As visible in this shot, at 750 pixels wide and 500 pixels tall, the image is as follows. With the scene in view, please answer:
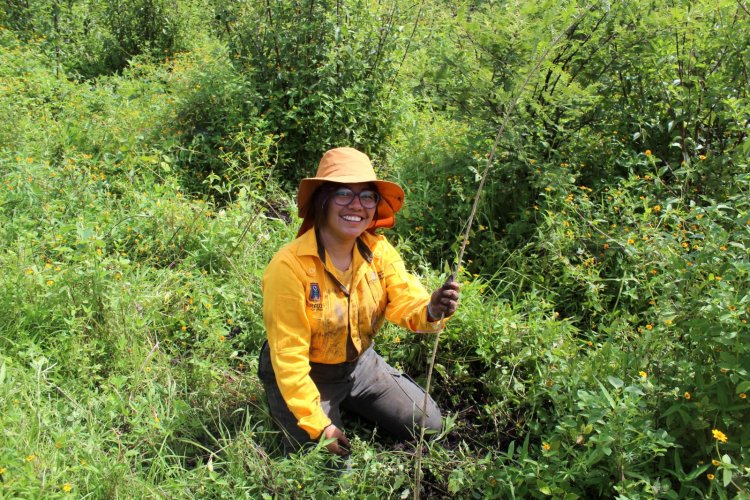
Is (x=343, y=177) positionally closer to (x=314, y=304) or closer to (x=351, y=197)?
(x=351, y=197)

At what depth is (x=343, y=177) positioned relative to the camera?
2314mm

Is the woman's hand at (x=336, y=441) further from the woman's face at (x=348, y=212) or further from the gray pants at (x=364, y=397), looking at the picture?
the woman's face at (x=348, y=212)

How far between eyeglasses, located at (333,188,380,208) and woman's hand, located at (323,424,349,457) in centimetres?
86

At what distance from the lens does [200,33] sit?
7.58 meters

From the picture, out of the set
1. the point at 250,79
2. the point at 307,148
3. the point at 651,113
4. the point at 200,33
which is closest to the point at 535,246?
the point at 651,113

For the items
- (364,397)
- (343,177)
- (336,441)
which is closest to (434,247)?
(364,397)

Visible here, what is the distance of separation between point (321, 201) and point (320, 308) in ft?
1.41

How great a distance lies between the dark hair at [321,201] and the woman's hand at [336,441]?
2.63 ft

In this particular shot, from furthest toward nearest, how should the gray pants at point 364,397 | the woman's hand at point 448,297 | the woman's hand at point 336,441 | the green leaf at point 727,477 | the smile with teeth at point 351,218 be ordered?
1. the gray pants at point 364,397
2. the smile with teeth at point 351,218
3. the woman's hand at point 336,441
4. the woman's hand at point 448,297
5. the green leaf at point 727,477

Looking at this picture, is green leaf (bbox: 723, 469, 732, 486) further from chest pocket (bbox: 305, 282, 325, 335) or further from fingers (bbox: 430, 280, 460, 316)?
chest pocket (bbox: 305, 282, 325, 335)

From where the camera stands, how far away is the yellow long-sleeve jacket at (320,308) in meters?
2.30

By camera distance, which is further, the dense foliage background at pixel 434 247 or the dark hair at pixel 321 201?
the dark hair at pixel 321 201

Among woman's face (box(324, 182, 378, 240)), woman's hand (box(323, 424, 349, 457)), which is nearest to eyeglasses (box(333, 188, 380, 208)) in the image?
woman's face (box(324, 182, 378, 240))

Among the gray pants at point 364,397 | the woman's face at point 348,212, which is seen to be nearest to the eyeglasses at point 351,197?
the woman's face at point 348,212
